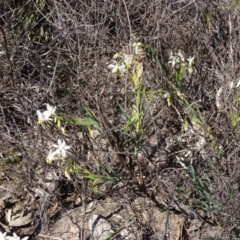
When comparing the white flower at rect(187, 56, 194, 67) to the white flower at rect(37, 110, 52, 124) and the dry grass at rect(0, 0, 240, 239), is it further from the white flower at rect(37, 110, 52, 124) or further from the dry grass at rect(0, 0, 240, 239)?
the white flower at rect(37, 110, 52, 124)

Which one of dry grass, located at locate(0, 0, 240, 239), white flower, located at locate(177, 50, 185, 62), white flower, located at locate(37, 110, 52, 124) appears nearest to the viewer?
white flower, located at locate(37, 110, 52, 124)

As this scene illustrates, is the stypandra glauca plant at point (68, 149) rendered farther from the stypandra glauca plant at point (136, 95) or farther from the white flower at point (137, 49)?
the white flower at point (137, 49)

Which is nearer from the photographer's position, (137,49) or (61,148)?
(61,148)

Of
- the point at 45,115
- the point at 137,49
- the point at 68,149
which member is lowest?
the point at 68,149

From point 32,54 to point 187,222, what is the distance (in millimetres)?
1156

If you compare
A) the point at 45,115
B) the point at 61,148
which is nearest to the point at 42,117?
the point at 45,115

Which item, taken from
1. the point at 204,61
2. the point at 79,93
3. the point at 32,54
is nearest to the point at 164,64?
the point at 204,61

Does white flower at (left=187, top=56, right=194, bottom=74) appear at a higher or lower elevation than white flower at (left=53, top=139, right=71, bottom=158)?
higher

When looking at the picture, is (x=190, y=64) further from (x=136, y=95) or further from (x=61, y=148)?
(x=61, y=148)

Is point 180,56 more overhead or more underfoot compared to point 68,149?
more overhead

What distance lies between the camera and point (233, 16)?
2717mm

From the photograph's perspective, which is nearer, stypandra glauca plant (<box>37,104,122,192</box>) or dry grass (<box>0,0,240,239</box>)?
stypandra glauca plant (<box>37,104,122,192</box>)

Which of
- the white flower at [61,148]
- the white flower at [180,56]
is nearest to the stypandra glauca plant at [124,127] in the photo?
the white flower at [61,148]

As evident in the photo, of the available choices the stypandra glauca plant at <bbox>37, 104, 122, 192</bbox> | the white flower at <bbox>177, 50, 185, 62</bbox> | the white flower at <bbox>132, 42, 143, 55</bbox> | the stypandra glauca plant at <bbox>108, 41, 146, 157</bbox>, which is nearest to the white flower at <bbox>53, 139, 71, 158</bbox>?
the stypandra glauca plant at <bbox>37, 104, 122, 192</bbox>
